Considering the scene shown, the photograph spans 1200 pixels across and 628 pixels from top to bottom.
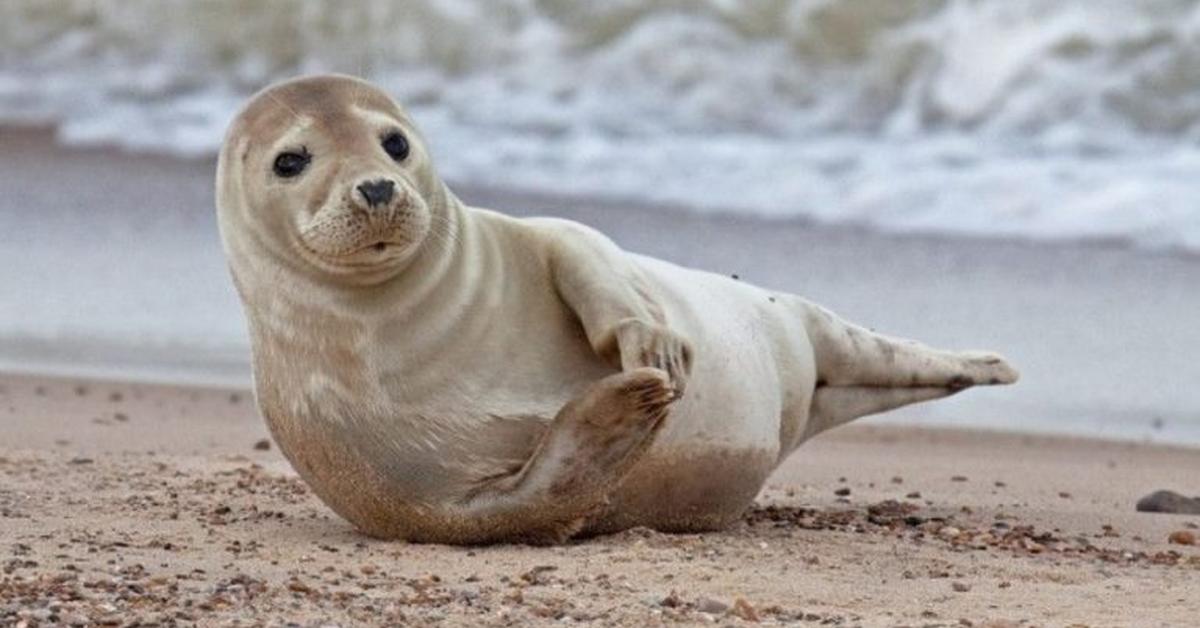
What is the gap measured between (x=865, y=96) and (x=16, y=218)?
4.58m

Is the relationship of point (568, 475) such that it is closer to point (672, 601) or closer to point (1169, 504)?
point (672, 601)

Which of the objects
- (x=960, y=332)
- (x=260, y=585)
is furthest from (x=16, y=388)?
(x=260, y=585)

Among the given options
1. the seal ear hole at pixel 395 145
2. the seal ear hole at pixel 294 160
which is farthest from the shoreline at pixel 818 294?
the seal ear hole at pixel 294 160

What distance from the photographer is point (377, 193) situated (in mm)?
4633

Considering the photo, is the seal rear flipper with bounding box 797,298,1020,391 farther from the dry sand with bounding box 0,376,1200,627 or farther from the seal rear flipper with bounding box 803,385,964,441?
the dry sand with bounding box 0,376,1200,627

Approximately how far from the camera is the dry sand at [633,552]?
4.30m

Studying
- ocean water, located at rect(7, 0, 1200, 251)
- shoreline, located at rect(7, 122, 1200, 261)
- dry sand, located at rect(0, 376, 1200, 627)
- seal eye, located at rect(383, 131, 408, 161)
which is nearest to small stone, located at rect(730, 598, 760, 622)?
dry sand, located at rect(0, 376, 1200, 627)

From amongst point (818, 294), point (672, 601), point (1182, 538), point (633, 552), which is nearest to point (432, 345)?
point (633, 552)

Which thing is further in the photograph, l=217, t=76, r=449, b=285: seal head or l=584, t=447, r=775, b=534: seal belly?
l=584, t=447, r=775, b=534: seal belly

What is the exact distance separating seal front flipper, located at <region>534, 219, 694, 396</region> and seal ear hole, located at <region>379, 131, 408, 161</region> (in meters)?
0.38

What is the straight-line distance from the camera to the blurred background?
8.98 meters

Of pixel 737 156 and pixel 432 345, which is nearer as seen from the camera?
pixel 432 345

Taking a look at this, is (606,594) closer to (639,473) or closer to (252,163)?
(639,473)

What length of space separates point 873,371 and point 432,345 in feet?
4.60
